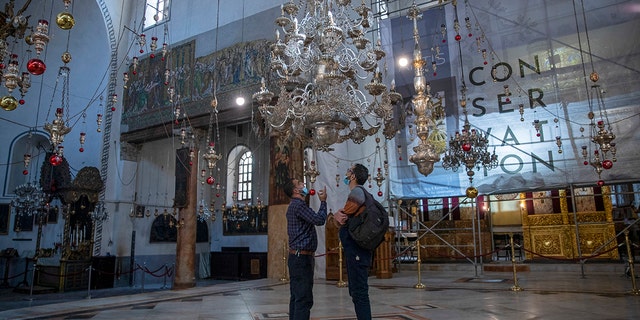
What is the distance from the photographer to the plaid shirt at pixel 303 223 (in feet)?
12.4

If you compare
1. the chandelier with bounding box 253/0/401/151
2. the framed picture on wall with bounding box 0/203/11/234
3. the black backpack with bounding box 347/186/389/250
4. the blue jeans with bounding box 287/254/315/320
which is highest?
the chandelier with bounding box 253/0/401/151

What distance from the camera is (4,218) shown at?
16391 millimetres

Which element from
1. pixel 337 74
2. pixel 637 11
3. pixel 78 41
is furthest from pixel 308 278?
pixel 78 41

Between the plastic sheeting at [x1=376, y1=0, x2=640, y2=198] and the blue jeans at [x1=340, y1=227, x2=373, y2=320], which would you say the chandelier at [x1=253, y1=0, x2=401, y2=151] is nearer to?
the blue jeans at [x1=340, y1=227, x2=373, y2=320]

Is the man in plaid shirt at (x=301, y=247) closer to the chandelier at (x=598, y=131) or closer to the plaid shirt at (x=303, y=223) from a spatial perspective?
the plaid shirt at (x=303, y=223)

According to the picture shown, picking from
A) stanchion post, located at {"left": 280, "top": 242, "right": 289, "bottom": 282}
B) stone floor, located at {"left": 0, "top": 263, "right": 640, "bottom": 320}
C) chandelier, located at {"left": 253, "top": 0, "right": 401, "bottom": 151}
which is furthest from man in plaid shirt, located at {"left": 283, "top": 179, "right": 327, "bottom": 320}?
stanchion post, located at {"left": 280, "top": 242, "right": 289, "bottom": 282}

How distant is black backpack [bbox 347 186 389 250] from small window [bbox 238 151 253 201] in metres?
14.6

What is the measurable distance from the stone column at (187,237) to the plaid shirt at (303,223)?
892cm

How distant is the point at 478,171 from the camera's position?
422 inches

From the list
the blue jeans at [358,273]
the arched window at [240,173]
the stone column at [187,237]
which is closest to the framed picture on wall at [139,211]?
the arched window at [240,173]

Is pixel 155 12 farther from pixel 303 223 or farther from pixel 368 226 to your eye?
pixel 368 226

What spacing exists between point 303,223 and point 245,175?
14.5 metres

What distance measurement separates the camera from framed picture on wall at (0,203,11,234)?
1631 cm

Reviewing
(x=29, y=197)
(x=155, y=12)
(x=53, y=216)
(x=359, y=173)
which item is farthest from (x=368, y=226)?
(x=53, y=216)
